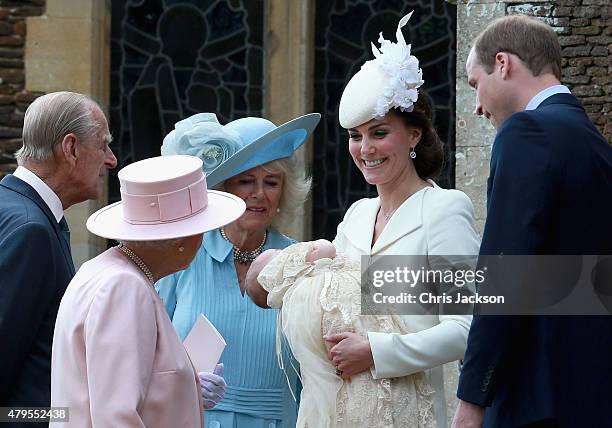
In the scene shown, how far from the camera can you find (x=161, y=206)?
345 cm

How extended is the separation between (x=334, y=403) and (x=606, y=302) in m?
0.97

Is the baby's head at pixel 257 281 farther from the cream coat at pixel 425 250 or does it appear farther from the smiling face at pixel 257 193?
the smiling face at pixel 257 193

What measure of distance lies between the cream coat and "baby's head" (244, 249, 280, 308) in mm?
256

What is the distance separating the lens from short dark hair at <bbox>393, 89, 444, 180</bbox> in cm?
449

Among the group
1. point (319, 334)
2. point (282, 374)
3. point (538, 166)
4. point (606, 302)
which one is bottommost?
point (282, 374)

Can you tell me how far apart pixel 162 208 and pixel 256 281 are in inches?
41.5

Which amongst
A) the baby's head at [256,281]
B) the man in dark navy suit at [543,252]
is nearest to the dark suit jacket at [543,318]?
the man in dark navy suit at [543,252]

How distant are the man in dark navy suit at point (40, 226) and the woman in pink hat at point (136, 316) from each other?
1.69 ft

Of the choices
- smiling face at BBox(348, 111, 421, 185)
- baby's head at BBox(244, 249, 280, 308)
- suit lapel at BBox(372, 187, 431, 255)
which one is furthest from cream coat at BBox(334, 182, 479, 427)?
baby's head at BBox(244, 249, 280, 308)

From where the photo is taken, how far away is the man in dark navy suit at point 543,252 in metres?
3.48

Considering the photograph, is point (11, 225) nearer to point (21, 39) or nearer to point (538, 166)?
point (538, 166)

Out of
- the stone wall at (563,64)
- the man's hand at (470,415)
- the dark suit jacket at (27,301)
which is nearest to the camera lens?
the man's hand at (470,415)

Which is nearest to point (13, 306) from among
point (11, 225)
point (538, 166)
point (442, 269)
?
point (11, 225)

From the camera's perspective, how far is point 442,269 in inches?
165
